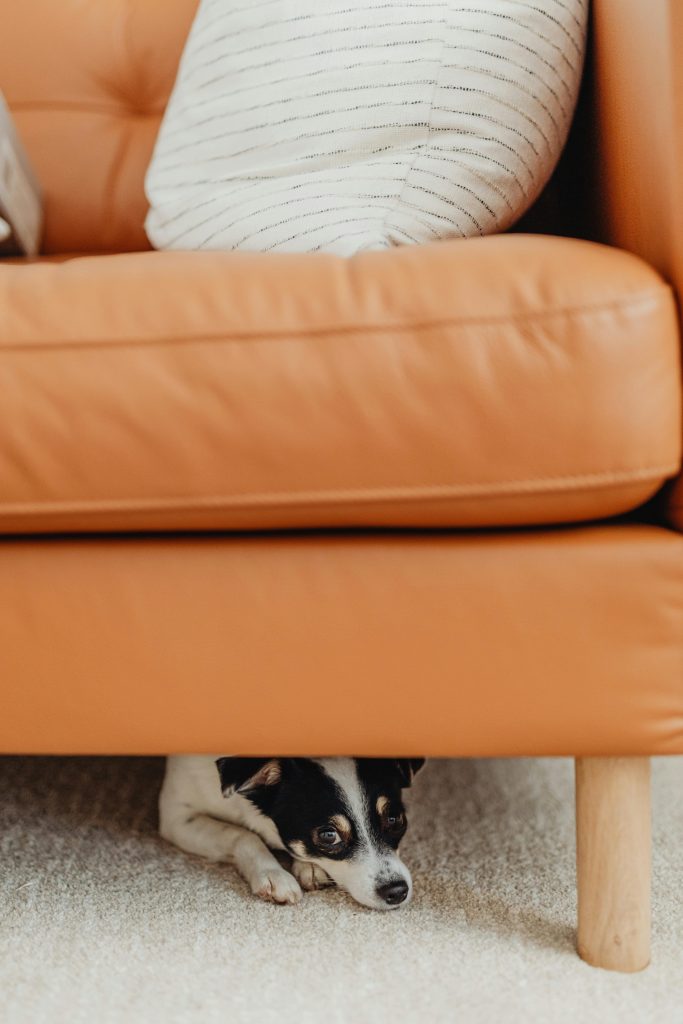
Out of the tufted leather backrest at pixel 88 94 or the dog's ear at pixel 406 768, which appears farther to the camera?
the tufted leather backrest at pixel 88 94

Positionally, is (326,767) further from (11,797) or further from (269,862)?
(11,797)

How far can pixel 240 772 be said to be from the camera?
0.92 meters

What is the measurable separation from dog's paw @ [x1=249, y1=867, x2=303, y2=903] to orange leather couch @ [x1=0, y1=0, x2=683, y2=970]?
21 cm

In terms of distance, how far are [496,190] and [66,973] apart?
0.74 meters

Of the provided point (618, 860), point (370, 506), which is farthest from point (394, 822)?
point (370, 506)

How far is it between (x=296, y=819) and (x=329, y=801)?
0.12ft

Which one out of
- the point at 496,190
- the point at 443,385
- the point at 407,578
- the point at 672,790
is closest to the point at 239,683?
the point at 407,578

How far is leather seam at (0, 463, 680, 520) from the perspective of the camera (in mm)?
654

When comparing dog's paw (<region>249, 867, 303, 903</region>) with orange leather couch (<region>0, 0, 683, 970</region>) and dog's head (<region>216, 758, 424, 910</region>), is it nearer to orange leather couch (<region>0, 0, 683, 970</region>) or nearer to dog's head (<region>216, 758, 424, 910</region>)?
dog's head (<region>216, 758, 424, 910</region>)

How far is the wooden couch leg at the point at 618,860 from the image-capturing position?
0.73 m

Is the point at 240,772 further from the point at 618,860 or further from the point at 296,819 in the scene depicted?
the point at 618,860

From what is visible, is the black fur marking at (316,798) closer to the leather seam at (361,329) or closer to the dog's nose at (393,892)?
the dog's nose at (393,892)

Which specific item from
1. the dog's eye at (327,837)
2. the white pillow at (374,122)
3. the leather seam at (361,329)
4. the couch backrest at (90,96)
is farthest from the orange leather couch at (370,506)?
the couch backrest at (90,96)

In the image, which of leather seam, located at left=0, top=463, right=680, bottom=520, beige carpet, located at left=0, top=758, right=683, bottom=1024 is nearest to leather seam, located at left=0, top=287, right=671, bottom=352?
leather seam, located at left=0, top=463, right=680, bottom=520
